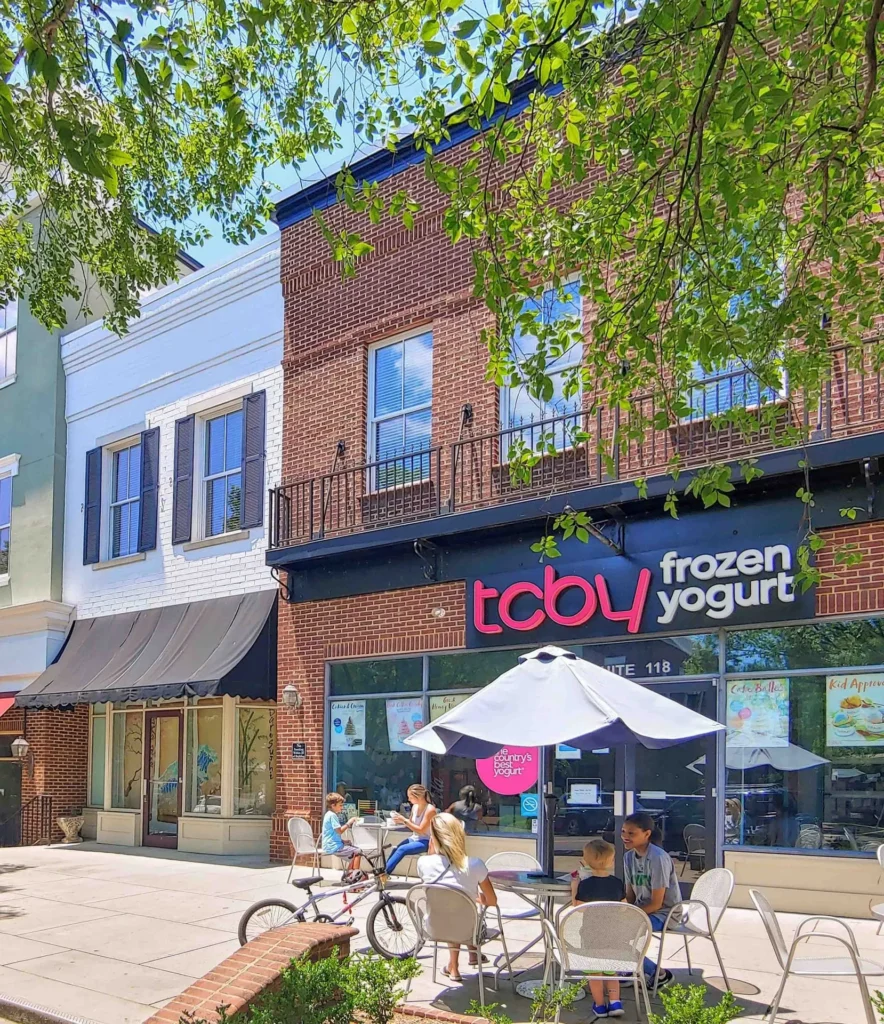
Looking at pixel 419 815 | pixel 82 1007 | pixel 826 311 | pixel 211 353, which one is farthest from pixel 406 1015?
pixel 211 353

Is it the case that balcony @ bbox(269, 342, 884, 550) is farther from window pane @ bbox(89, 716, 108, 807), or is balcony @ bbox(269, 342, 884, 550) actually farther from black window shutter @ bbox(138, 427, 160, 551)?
window pane @ bbox(89, 716, 108, 807)

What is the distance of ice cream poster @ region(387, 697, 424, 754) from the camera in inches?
523

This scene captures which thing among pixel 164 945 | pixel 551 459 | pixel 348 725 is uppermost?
pixel 551 459

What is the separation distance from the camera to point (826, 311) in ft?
21.7

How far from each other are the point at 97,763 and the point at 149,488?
17.4 feet

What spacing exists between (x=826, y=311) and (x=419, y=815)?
Answer: 6051mm

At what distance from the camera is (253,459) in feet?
51.9

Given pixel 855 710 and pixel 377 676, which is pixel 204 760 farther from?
pixel 855 710

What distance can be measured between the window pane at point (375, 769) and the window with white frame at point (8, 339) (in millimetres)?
11757

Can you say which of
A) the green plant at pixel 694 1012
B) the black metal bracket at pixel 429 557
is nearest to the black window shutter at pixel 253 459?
the black metal bracket at pixel 429 557

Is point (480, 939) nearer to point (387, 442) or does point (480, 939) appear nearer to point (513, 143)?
point (513, 143)

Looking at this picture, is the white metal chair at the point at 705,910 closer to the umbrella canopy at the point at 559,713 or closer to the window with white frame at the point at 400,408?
the umbrella canopy at the point at 559,713

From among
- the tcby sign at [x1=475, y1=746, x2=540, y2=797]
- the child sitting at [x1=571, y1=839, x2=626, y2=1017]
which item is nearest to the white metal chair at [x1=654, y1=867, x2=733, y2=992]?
the child sitting at [x1=571, y1=839, x2=626, y2=1017]

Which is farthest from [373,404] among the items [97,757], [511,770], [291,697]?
[97,757]
